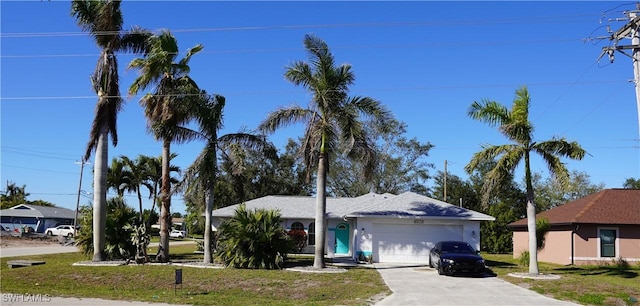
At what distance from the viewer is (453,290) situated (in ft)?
58.0

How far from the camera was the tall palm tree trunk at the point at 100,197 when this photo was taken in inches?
986

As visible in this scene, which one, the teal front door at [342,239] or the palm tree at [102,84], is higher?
the palm tree at [102,84]

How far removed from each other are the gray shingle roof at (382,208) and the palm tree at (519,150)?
573 centimetres

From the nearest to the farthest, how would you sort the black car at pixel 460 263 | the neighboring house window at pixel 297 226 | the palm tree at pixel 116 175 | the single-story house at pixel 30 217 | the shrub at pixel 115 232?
the black car at pixel 460 263 → the shrub at pixel 115 232 → the neighboring house window at pixel 297 226 → the palm tree at pixel 116 175 → the single-story house at pixel 30 217

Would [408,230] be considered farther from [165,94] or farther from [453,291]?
[165,94]

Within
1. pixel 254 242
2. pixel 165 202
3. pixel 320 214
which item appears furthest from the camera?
pixel 165 202

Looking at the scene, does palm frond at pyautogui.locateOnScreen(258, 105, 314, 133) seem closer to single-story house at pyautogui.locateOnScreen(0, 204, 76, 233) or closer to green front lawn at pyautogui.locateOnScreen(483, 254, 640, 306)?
green front lawn at pyautogui.locateOnScreen(483, 254, 640, 306)

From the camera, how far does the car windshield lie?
23.6 meters

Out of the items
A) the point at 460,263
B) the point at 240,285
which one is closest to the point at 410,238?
the point at 460,263

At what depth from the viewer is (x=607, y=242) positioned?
29.2m

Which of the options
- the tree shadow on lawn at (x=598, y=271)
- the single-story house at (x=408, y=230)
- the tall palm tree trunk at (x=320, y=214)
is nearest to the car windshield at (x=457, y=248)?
the single-story house at (x=408, y=230)

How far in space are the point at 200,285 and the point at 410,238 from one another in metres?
13.0

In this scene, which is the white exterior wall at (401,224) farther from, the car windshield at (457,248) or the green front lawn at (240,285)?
the green front lawn at (240,285)

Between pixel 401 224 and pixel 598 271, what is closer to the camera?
pixel 598 271
